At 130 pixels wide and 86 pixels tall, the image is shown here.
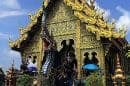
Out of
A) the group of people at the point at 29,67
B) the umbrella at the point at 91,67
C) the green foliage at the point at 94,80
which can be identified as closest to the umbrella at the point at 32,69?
the group of people at the point at 29,67

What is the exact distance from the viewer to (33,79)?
20797mm

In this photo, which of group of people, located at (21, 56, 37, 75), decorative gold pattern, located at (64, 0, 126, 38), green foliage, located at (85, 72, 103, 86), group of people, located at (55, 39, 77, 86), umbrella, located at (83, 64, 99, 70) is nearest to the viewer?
green foliage, located at (85, 72, 103, 86)

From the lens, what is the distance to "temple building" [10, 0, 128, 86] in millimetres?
19547

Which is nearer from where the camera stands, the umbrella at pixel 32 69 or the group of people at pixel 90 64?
the group of people at pixel 90 64

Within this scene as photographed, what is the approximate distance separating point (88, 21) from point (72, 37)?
1.29m

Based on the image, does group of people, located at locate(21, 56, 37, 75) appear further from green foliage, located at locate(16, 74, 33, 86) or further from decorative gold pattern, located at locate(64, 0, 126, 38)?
decorative gold pattern, located at locate(64, 0, 126, 38)

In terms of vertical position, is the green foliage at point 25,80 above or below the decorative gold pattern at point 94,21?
below

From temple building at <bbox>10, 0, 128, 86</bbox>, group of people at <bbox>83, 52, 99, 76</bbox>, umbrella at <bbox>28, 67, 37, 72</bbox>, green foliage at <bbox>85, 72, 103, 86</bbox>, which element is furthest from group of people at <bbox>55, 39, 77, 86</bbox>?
green foliage at <bbox>85, 72, 103, 86</bbox>

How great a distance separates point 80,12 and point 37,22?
248 cm

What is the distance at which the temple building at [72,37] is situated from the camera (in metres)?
19.5

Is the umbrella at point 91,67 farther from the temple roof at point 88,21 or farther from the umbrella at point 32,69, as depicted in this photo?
the umbrella at point 32,69

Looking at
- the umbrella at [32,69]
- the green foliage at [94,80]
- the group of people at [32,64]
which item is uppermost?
the group of people at [32,64]

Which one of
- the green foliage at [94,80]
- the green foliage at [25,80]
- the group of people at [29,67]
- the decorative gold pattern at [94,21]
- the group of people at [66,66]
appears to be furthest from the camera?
the group of people at [29,67]

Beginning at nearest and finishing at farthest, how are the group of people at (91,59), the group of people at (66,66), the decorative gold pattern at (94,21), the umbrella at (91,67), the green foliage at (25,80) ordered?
the decorative gold pattern at (94,21), the umbrella at (91,67), the group of people at (91,59), the group of people at (66,66), the green foliage at (25,80)
